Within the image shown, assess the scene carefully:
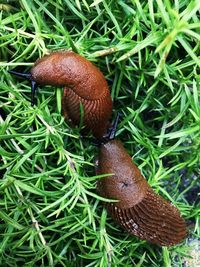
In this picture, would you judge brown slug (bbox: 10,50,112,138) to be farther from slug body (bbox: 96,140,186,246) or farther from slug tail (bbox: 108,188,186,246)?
slug tail (bbox: 108,188,186,246)

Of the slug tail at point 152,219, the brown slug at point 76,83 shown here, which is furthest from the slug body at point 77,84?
the slug tail at point 152,219

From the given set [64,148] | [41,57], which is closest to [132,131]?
[64,148]

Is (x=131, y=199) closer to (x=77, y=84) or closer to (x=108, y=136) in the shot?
(x=108, y=136)

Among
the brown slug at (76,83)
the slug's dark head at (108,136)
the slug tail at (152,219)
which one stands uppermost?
the brown slug at (76,83)

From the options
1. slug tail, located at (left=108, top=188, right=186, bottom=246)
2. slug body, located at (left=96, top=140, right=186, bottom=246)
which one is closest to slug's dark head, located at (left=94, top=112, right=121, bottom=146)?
slug body, located at (left=96, top=140, right=186, bottom=246)

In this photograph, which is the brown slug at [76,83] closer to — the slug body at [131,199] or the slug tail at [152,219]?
the slug body at [131,199]

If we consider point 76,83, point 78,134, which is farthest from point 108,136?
point 76,83
